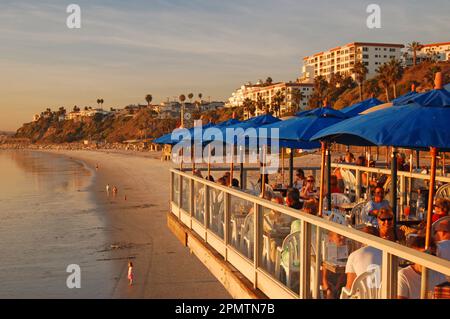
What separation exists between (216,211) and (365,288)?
4.12 m

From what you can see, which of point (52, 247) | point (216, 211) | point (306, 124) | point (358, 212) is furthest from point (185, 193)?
point (52, 247)

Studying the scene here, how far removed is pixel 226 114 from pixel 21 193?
10805 centimetres

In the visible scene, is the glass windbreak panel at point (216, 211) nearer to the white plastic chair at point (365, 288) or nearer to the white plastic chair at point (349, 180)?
the white plastic chair at point (365, 288)

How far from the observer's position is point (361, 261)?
3.68 meters

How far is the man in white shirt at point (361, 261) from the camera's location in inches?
136

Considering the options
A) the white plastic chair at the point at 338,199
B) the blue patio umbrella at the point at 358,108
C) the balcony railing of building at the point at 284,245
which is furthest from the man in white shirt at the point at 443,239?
the blue patio umbrella at the point at 358,108

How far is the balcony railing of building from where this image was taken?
3.17m

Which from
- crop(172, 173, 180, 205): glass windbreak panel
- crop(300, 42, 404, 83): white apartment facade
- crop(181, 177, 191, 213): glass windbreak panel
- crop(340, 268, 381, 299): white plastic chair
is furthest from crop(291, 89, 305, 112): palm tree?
crop(340, 268, 381, 299): white plastic chair

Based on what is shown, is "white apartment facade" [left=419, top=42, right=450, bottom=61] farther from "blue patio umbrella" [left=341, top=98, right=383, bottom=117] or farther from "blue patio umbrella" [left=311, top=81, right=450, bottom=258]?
"blue patio umbrella" [left=311, top=81, right=450, bottom=258]

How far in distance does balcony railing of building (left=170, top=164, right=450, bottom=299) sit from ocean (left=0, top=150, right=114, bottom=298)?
17.5ft

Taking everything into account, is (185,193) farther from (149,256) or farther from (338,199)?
(149,256)

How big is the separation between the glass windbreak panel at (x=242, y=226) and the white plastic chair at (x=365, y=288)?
87.4 inches

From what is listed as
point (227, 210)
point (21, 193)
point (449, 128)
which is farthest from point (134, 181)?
point (449, 128)
